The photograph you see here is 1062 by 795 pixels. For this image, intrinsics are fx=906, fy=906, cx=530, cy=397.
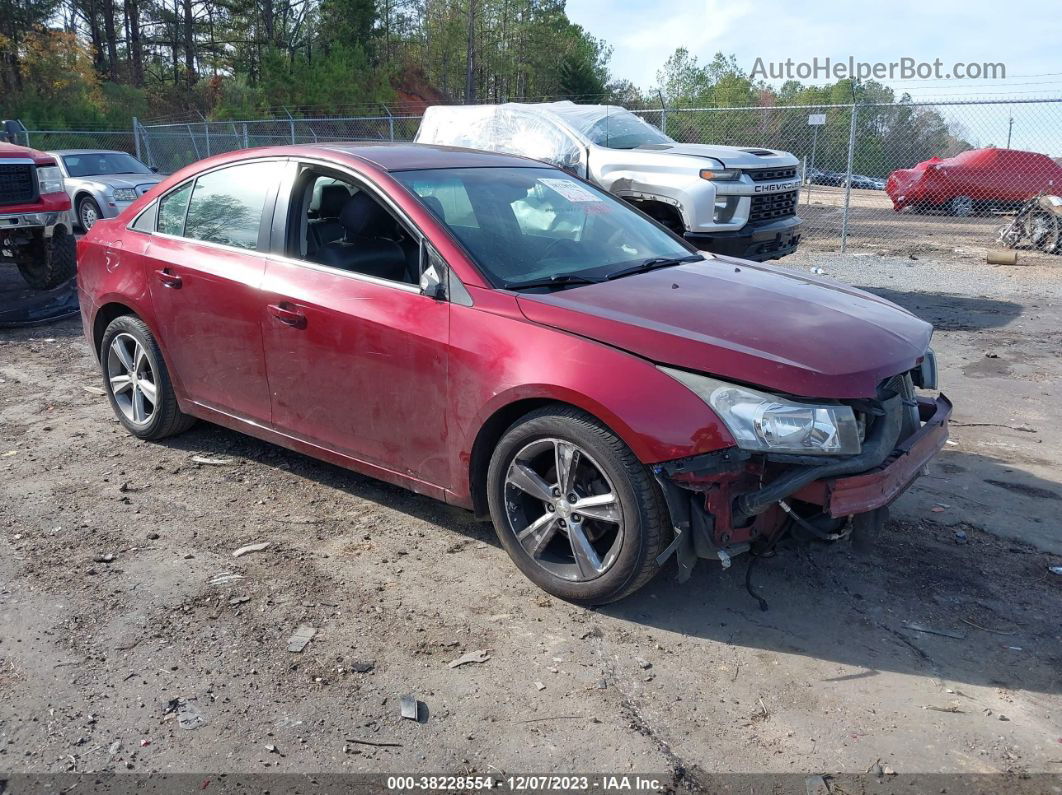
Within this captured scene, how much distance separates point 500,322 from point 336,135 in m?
27.9

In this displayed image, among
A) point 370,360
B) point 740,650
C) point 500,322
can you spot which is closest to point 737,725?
point 740,650

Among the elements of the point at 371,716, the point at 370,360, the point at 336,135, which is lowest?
the point at 371,716

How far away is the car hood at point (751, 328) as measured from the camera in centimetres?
319

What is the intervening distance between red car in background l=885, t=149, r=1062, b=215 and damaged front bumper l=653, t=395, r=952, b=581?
65.3ft

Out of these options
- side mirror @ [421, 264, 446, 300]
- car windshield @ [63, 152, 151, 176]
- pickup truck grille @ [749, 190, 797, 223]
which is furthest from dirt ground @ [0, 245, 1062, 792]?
car windshield @ [63, 152, 151, 176]

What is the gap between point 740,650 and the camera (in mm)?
3318

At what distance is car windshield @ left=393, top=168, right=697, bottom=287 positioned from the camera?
13.0 ft

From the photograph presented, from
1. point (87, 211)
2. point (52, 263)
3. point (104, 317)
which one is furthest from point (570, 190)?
point (87, 211)

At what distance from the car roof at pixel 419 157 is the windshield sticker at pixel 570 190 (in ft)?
0.61

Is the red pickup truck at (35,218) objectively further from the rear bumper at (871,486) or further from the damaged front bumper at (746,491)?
the rear bumper at (871,486)

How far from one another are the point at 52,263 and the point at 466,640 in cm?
901

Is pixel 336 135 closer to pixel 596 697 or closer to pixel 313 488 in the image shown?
pixel 313 488

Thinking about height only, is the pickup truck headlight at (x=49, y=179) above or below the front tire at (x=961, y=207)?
above

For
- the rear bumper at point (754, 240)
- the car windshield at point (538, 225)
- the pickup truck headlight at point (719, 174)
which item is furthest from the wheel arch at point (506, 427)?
the pickup truck headlight at point (719, 174)
